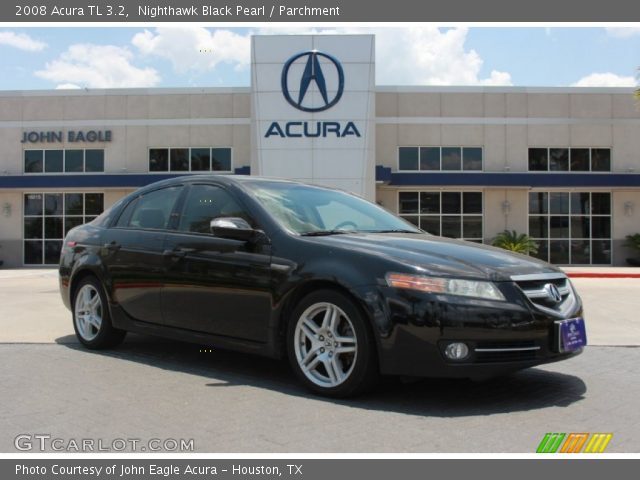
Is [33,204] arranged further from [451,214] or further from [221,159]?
[451,214]

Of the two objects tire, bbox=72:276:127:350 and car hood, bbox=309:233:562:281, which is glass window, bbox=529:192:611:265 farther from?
car hood, bbox=309:233:562:281

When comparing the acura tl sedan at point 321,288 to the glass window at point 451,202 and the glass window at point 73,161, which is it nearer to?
the glass window at point 451,202

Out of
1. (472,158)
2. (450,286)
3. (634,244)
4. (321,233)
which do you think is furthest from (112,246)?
(634,244)

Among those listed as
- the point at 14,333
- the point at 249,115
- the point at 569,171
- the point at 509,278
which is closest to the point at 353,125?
the point at 249,115

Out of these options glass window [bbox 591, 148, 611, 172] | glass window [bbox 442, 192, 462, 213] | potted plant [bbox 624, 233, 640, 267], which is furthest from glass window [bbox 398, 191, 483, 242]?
potted plant [bbox 624, 233, 640, 267]

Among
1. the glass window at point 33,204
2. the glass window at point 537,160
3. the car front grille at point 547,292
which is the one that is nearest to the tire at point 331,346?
the car front grille at point 547,292

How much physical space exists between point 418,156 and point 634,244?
9.96m

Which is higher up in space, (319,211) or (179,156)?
(179,156)

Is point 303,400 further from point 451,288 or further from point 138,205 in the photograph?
point 138,205

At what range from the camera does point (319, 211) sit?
5555 mm

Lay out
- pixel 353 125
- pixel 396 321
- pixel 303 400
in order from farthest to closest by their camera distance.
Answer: pixel 353 125 < pixel 303 400 < pixel 396 321

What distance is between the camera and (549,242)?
2880cm

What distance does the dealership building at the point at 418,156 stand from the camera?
28359 millimetres

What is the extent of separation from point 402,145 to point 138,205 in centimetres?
2324
